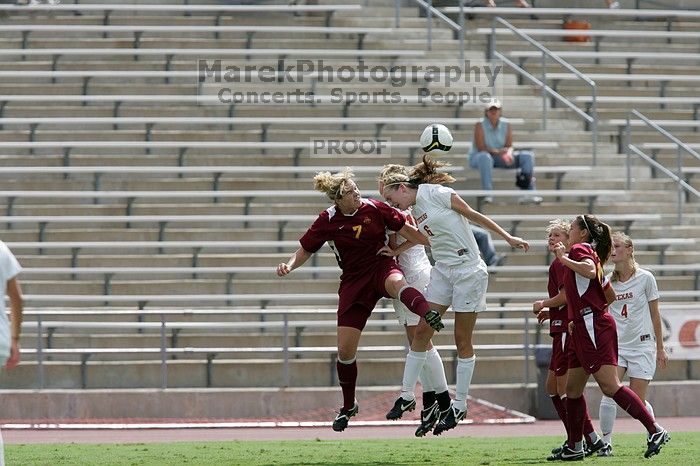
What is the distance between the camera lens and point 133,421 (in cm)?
1627

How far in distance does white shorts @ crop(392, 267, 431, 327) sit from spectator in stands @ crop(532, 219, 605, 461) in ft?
3.19

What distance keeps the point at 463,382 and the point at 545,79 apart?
1138cm

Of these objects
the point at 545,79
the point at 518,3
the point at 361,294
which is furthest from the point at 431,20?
the point at 361,294

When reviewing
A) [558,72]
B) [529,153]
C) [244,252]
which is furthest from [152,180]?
[558,72]

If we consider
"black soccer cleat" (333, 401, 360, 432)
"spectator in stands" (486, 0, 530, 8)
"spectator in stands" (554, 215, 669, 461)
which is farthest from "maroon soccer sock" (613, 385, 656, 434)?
"spectator in stands" (486, 0, 530, 8)

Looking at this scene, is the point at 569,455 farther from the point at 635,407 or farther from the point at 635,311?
the point at 635,311

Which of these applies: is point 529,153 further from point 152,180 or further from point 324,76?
point 152,180

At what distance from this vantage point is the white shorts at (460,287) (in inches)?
452

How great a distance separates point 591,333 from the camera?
10844 mm

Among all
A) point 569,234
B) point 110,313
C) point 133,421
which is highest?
point 569,234

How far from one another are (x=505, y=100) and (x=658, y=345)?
10623mm

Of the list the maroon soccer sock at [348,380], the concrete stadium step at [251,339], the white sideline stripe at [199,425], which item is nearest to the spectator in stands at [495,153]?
the concrete stadium step at [251,339]

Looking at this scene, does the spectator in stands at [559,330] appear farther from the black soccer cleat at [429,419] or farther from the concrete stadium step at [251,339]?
the concrete stadium step at [251,339]

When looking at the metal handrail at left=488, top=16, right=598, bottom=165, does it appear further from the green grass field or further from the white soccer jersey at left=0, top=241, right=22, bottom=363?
the white soccer jersey at left=0, top=241, right=22, bottom=363
